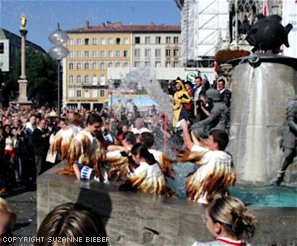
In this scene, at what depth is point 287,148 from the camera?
8.58 metres

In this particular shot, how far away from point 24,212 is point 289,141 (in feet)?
15.2

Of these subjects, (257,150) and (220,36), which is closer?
(257,150)

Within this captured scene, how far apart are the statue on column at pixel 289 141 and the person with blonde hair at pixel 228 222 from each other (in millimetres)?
5286

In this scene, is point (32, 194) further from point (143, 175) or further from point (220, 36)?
point (220, 36)

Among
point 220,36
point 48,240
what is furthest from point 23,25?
point 48,240

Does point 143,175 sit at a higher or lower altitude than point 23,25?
lower

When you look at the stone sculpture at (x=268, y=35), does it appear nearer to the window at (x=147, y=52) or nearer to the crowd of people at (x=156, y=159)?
the crowd of people at (x=156, y=159)

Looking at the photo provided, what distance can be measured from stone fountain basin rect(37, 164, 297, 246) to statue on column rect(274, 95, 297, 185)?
3.24 m

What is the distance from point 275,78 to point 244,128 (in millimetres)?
899

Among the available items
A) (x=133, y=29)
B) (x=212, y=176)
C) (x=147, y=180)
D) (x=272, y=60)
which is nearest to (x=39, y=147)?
(x=272, y=60)

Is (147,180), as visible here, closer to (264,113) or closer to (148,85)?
(264,113)

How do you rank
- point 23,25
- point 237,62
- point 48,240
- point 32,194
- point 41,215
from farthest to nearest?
1. point 23,25
2. point 32,194
3. point 237,62
4. point 41,215
5. point 48,240

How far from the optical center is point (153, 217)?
18.1 ft

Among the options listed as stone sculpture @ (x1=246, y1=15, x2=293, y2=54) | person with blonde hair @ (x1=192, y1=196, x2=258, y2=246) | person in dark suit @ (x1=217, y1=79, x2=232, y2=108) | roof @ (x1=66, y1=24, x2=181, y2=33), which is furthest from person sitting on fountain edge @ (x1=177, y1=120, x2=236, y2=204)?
roof @ (x1=66, y1=24, x2=181, y2=33)
